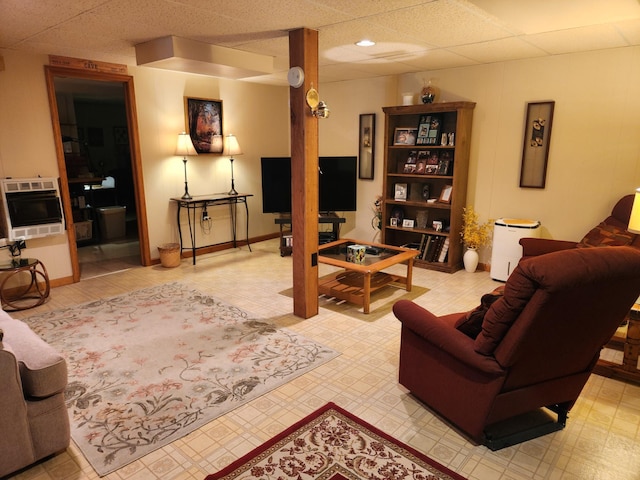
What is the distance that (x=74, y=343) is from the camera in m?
3.31

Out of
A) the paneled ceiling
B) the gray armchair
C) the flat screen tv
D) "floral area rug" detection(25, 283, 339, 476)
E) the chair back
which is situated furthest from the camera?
the flat screen tv

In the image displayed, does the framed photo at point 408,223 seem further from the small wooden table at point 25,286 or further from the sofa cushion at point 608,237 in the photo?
the small wooden table at point 25,286

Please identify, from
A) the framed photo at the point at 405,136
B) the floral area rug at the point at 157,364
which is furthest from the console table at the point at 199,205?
the framed photo at the point at 405,136

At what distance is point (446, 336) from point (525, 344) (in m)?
0.40

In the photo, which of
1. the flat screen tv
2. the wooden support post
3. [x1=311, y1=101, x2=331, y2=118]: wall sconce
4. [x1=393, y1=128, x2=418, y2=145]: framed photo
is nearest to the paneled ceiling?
the wooden support post

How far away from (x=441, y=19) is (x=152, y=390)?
3287mm

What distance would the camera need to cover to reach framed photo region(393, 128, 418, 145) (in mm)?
5336

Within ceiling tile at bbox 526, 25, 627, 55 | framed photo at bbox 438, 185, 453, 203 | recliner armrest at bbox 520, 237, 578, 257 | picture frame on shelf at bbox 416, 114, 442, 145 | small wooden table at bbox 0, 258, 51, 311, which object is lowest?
small wooden table at bbox 0, 258, 51, 311

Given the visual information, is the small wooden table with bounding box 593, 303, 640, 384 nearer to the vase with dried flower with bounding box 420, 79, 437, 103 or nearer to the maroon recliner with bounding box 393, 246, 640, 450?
the maroon recliner with bounding box 393, 246, 640, 450

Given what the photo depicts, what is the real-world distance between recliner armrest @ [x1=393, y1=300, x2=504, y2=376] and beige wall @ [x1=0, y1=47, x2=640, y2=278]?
2826mm

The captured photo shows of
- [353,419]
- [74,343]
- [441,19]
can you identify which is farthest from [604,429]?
[74,343]

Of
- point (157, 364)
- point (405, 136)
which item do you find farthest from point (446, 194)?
point (157, 364)

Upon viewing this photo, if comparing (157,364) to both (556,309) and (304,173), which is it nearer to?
(304,173)

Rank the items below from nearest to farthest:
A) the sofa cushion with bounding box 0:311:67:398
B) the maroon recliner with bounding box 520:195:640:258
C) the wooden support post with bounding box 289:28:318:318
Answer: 1. the sofa cushion with bounding box 0:311:67:398
2. the wooden support post with bounding box 289:28:318:318
3. the maroon recliner with bounding box 520:195:640:258
